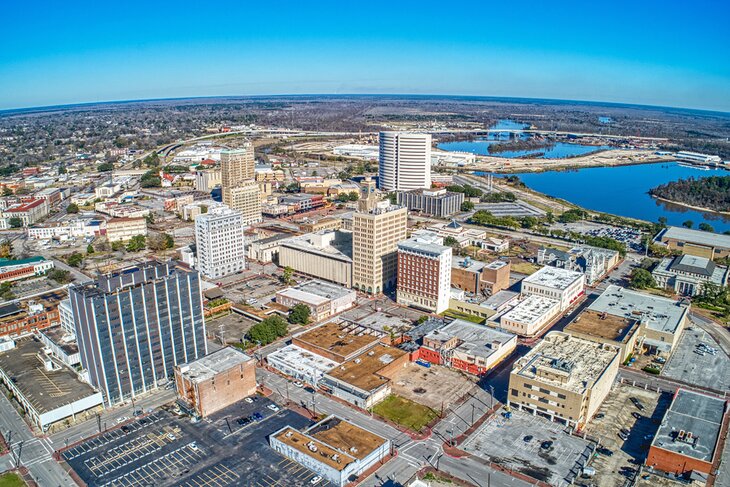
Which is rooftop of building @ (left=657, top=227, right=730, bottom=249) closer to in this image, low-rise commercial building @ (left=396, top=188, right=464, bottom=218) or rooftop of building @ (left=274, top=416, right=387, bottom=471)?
low-rise commercial building @ (left=396, top=188, right=464, bottom=218)

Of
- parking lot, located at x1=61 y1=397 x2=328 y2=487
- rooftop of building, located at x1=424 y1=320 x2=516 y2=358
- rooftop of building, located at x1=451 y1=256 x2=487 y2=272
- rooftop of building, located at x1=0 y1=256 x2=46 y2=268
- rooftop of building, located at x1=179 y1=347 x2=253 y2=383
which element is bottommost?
parking lot, located at x1=61 y1=397 x2=328 y2=487

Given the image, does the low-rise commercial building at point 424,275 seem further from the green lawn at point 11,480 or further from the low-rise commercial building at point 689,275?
the green lawn at point 11,480

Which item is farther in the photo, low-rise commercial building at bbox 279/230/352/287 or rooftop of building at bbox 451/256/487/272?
low-rise commercial building at bbox 279/230/352/287

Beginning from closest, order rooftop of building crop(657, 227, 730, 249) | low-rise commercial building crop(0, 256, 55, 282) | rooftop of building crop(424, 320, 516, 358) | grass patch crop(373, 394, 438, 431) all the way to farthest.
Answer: grass patch crop(373, 394, 438, 431), rooftop of building crop(424, 320, 516, 358), low-rise commercial building crop(0, 256, 55, 282), rooftop of building crop(657, 227, 730, 249)

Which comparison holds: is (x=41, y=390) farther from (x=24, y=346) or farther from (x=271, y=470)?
(x=271, y=470)

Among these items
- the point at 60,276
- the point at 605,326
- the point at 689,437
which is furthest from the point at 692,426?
the point at 60,276

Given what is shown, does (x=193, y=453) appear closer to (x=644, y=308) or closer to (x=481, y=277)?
(x=481, y=277)

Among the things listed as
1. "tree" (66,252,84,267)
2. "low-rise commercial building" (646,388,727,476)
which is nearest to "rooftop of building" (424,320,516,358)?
"low-rise commercial building" (646,388,727,476)

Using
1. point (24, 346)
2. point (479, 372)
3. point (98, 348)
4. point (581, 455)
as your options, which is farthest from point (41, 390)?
point (581, 455)
